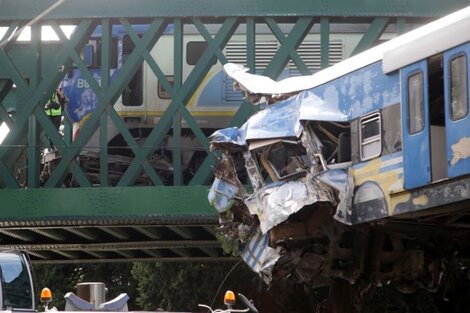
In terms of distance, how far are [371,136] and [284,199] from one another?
1.56 m

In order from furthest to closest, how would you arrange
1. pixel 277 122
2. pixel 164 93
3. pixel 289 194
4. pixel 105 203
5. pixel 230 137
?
pixel 164 93
pixel 105 203
pixel 230 137
pixel 277 122
pixel 289 194

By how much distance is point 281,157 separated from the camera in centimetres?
1856

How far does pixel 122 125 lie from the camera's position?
89.7ft

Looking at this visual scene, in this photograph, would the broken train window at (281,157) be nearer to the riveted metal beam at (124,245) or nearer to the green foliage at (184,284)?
the riveted metal beam at (124,245)

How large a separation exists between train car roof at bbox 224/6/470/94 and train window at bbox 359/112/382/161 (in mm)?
667

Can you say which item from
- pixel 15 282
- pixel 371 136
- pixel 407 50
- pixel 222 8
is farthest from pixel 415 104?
pixel 222 8

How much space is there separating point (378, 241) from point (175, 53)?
32.2 feet

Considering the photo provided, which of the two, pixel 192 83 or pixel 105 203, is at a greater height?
pixel 192 83

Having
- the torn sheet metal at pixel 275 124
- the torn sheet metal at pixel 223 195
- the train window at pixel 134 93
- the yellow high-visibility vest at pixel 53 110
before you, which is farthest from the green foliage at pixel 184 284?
the torn sheet metal at pixel 275 124

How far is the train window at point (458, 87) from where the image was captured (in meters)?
15.3

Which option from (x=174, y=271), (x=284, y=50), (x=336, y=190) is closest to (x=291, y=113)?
(x=336, y=190)

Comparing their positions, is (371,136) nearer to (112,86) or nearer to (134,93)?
(112,86)

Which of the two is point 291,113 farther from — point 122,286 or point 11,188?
point 122,286

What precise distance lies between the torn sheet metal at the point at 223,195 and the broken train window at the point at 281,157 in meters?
0.87
